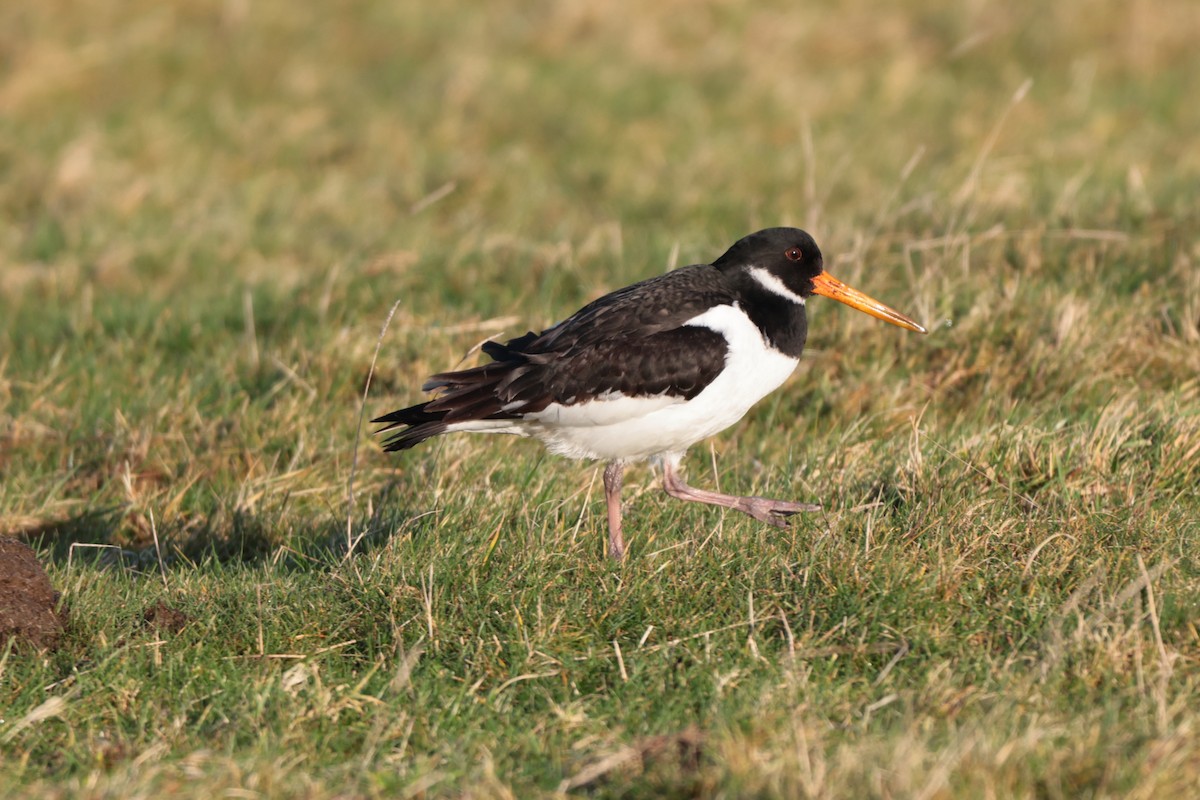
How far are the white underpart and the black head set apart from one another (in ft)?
1.07

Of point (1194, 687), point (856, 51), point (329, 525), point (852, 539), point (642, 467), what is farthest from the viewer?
point (856, 51)

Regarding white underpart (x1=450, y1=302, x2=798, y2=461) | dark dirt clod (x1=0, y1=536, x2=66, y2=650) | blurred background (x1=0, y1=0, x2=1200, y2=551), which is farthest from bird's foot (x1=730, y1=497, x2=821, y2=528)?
dark dirt clod (x1=0, y1=536, x2=66, y2=650)

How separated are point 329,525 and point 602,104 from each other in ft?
22.6

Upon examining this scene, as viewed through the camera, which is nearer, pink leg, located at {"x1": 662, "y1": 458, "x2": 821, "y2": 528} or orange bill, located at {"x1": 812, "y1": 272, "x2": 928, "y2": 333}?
pink leg, located at {"x1": 662, "y1": 458, "x2": 821, "y2": 528}

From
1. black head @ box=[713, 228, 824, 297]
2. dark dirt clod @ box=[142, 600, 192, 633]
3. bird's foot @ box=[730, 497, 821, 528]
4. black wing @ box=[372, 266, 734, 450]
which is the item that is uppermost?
black head @ box=[713, 228, 824, 297]

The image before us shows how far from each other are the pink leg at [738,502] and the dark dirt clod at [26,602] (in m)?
2.17

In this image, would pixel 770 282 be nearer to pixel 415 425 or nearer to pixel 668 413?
pixel 668 413

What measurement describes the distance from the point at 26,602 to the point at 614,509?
6.29 feet

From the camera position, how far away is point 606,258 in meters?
8.36

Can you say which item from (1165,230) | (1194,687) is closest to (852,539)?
(1194,687)

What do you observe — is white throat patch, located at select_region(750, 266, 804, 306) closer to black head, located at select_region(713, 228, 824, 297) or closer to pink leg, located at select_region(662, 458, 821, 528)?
black head, located at select_region(713, 228, 824, 297)

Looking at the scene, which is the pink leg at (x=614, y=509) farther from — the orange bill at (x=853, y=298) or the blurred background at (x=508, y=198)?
the blurred background at (x=508, y=198)

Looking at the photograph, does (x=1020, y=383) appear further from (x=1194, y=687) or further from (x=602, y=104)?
(x=602, y=104)

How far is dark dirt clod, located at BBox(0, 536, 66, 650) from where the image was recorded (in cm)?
463
